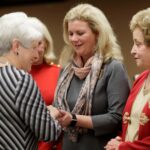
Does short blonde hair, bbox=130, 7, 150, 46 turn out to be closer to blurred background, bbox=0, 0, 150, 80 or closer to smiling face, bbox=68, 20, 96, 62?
smiling face, bbox=68, 20, 96, 62

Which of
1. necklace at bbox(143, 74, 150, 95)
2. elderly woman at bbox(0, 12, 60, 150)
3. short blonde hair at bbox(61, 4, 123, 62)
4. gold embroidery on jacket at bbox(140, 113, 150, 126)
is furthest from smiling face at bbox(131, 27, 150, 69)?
elderly woman at bbox(0, 12, 60, 150)

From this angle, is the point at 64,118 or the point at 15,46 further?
the point at 64,118

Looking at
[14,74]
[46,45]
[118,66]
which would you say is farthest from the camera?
[46,45]

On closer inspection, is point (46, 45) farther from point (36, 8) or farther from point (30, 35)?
point (36, 8)

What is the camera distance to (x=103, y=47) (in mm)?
2391

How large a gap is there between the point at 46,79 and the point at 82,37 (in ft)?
1.67

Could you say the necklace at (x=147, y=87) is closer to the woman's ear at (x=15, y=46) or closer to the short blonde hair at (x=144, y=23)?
the short blonde hair at (x=144, y=23)

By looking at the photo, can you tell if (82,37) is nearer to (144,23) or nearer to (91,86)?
(91,86)

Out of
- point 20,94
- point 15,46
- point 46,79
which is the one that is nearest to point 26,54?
point 15,46

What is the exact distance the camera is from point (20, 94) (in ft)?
6.01

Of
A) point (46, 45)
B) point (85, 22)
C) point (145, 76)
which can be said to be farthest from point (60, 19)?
point (145, 76)

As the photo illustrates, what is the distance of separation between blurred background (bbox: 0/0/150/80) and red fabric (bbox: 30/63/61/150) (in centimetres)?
213

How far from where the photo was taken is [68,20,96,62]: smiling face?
7.85 ft

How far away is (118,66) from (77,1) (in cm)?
278
